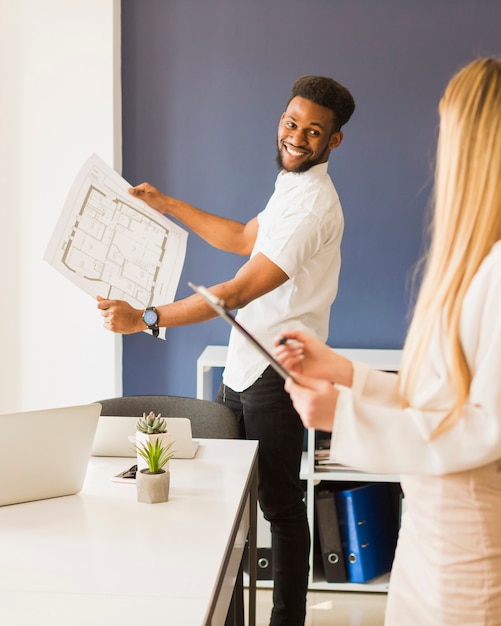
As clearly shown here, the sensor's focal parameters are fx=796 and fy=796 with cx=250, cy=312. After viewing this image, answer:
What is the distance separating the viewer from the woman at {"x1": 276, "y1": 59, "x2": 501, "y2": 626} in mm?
1091

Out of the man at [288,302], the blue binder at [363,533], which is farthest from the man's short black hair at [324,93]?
the blue binder at [363,533]

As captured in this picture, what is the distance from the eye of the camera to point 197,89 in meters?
3.51

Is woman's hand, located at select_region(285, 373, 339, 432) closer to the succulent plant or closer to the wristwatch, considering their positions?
the succulent plant

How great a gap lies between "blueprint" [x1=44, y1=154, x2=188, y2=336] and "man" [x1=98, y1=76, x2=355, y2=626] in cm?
15

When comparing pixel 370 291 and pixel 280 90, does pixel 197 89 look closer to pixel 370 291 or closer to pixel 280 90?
pixel 280 90

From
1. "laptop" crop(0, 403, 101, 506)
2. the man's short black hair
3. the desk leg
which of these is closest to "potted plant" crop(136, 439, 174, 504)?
"laptop" crop(0, 403, 101, 506)

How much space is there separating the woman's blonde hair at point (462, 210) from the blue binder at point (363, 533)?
2163 mm

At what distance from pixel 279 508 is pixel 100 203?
111cm

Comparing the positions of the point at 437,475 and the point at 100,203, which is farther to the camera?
the point at 100,203

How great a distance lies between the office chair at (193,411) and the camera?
247 centimetres

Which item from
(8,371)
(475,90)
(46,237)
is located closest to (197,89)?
(46,237)

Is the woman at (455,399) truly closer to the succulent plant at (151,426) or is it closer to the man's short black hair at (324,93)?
the succulent plant at (151,426)

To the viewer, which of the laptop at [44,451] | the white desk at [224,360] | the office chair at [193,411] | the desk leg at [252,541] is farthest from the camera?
the white desk at [224,360]

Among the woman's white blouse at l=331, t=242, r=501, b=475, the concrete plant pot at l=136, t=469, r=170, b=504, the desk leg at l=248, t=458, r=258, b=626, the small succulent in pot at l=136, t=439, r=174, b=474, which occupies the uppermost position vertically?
the woman's white blouse at l=331, t=242, r=501, b=475
